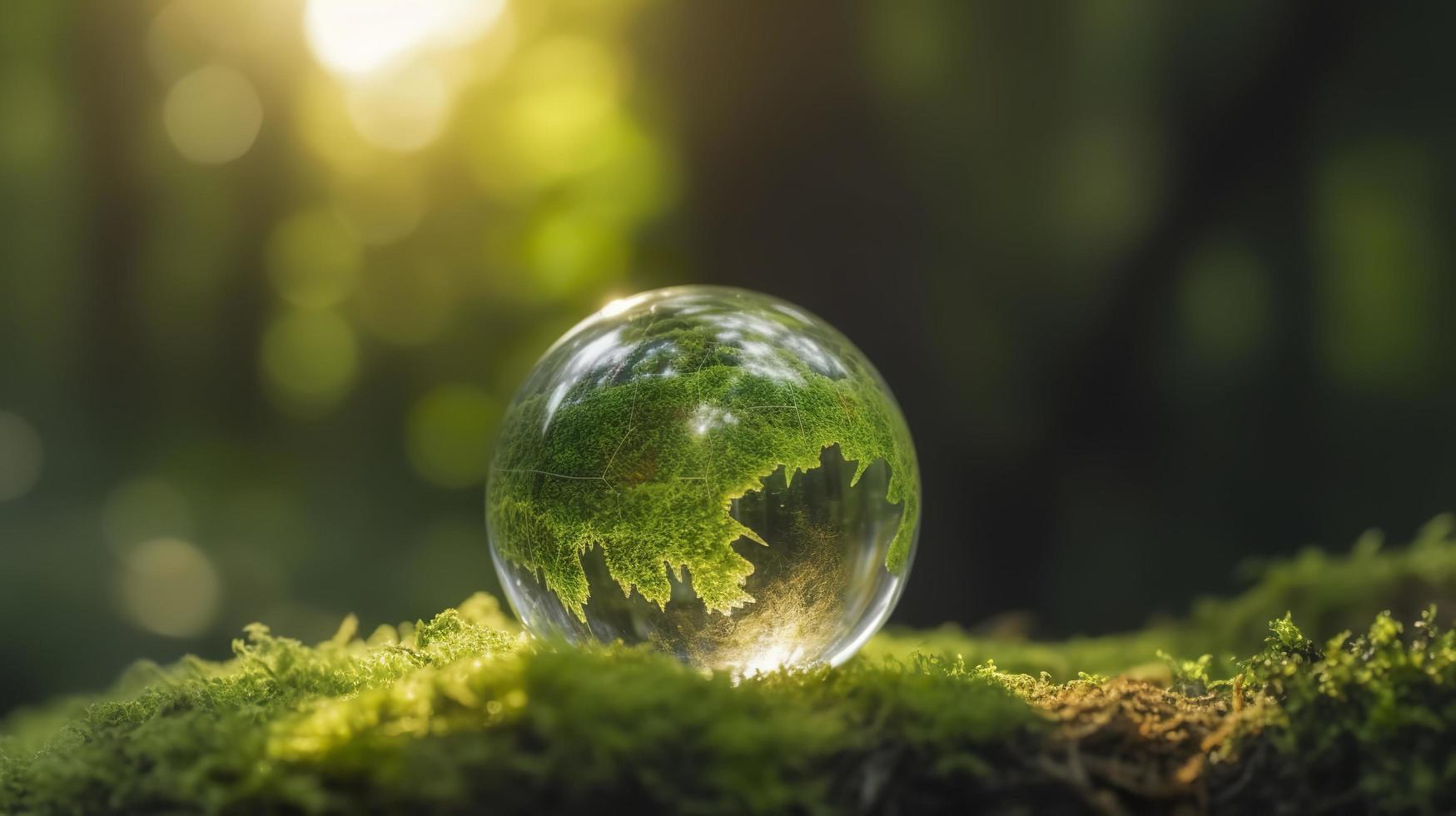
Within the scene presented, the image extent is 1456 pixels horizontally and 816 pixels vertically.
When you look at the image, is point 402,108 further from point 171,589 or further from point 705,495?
point 705,495

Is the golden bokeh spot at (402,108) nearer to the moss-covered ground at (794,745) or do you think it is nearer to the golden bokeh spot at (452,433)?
the golden bokeh spot at (452,433)

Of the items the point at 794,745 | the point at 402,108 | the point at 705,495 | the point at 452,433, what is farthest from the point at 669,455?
the point at 402,108

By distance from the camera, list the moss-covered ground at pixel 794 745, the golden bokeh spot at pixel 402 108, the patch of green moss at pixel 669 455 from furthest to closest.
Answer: the golden bokeh spot at pixel 402 108
the patch of green moss at pixel 669 455
the moss-covered ground at pixel 794 745

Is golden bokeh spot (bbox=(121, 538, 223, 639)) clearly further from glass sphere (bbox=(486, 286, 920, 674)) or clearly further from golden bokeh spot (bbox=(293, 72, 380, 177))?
glass sphere (bbox=(486, 286, 920, 674))

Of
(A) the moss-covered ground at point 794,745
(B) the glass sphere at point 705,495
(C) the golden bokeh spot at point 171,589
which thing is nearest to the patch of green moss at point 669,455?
(B) the glass sphere at point 705,495

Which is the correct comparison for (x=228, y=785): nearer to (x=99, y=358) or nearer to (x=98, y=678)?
(x=98, y=678)
